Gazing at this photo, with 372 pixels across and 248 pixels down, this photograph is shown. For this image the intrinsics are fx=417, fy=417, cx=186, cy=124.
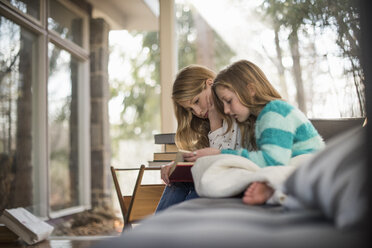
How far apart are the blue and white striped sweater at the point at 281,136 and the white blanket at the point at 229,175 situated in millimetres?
74

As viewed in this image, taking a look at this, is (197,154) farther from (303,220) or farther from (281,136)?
(303,220)

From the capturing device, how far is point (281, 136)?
1274mm

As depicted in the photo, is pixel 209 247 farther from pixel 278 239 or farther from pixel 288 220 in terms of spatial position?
pixel 288 220

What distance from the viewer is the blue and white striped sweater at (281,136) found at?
49.8 inches

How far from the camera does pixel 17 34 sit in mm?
3600

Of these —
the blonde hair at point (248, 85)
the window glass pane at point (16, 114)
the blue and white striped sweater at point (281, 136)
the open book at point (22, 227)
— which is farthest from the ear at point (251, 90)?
the window glass pane at point (16, 114)

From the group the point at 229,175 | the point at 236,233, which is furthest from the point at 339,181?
the point at 229,175

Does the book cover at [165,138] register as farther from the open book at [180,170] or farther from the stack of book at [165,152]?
the open book at [180,170]

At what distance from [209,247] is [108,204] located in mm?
4652

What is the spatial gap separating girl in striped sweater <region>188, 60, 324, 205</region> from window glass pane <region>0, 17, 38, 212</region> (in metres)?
2.34

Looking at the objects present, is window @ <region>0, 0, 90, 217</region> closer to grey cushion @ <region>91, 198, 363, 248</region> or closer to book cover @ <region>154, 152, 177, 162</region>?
book cover @ <region>154, 152, 177, 162</region>

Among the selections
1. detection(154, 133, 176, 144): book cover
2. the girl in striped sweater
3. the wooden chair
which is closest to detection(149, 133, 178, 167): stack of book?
detection(154, 133, 176, 144): book cover

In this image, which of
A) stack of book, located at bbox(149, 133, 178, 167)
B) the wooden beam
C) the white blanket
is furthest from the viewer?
the wooden beam

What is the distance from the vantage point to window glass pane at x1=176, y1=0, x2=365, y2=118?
2.57m
